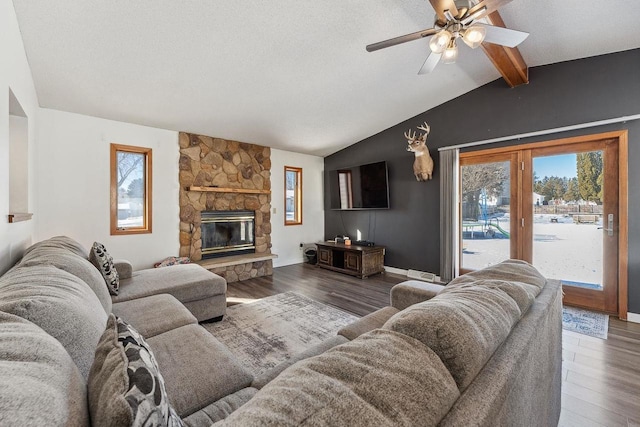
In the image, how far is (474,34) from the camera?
2.02 metres

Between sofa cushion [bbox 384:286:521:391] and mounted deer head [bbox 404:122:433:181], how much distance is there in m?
3.74

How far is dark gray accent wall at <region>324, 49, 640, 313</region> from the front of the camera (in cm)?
296

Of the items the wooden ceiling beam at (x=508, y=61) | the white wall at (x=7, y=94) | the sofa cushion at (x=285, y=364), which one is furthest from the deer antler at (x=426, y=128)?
the white wall at (x=7, y=94)

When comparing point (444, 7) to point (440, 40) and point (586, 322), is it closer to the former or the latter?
point (440, 40)

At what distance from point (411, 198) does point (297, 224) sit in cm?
237

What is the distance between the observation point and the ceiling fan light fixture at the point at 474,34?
1988 millimetres

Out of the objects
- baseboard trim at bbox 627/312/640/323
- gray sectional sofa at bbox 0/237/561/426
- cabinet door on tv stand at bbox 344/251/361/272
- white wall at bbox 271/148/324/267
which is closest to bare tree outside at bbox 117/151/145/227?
white wall at bbox 271/148/324/267

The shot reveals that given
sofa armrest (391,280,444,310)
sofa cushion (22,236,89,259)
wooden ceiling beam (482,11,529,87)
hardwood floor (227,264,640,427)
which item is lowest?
hardwood floor (227,264,640,427)

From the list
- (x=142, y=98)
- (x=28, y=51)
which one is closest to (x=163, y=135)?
(x=142, y=98)

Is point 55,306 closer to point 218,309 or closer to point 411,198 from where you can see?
Result: point 218,309

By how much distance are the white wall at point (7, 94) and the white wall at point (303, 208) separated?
3.49 meters

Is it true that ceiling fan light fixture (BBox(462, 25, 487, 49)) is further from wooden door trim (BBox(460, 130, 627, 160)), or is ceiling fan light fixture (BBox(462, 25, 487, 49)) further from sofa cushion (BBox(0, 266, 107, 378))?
sofa cushion (BBox(0, 266, 107, 378))

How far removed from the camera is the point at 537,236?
3594mm

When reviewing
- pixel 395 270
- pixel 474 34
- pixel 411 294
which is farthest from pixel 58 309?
pixel 395 270
